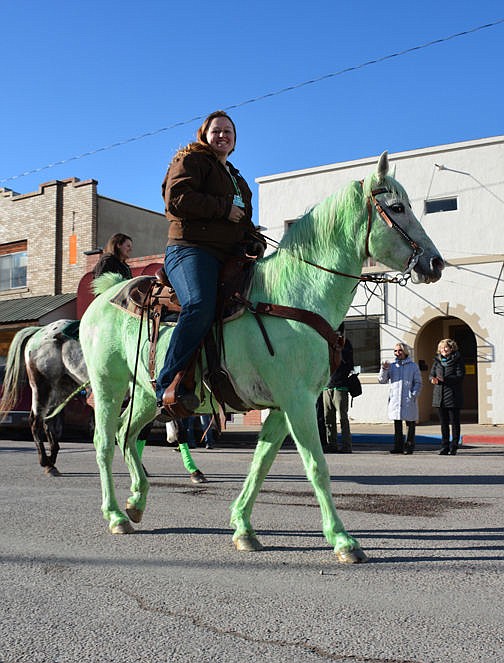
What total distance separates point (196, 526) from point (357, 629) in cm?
260

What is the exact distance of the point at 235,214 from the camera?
4.74 meters

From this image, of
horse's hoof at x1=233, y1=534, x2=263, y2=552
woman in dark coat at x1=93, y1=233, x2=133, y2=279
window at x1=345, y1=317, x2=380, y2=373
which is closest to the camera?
horse's hoof at x1=233, y1=534, x2=263, y2=552

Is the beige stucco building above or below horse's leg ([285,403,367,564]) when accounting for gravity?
Result: above

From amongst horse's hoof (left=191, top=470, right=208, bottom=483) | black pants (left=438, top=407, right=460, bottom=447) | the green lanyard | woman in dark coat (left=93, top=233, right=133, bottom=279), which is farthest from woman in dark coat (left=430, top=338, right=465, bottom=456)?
the green lanyard

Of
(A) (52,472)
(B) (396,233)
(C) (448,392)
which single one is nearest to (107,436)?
(B) (396,233)

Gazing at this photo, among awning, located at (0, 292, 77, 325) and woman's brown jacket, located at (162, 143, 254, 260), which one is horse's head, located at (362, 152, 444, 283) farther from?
awning, located at (0, 292, 77, 325)

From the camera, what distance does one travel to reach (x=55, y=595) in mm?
3529

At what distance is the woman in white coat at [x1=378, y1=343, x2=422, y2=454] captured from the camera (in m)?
13.3

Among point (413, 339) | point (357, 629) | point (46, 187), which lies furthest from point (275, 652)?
point (46, 187)

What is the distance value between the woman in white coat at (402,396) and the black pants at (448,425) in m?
0.57

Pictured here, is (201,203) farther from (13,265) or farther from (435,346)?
(13,265)

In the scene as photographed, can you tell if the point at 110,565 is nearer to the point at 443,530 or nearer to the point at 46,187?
the point at 443,530

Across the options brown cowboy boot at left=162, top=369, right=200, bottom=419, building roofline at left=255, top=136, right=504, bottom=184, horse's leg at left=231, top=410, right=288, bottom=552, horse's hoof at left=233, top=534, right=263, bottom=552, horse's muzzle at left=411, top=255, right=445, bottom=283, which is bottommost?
horse's hoof at left=233, top=534, right=263, bottom=552

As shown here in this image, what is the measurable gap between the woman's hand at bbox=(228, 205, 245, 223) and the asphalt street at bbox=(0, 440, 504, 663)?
215 cm
